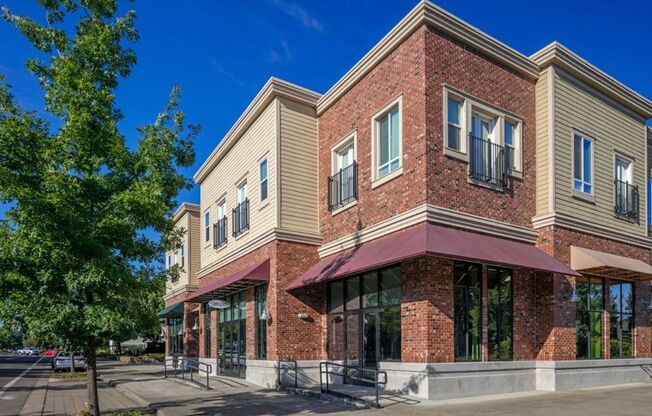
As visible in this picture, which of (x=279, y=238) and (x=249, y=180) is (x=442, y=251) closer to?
(x=279, y=238)

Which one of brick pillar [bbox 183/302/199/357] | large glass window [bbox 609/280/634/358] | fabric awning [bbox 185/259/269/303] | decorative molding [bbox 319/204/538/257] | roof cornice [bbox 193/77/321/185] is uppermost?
roof cornice [bbox 193/77/321/185]

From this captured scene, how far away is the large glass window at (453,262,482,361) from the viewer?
14.2 m

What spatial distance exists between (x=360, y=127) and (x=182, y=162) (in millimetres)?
6549

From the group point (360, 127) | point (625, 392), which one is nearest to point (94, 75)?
point (360, 127)

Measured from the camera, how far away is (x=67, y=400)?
694 inches

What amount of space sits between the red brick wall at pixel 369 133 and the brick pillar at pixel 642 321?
936 cm

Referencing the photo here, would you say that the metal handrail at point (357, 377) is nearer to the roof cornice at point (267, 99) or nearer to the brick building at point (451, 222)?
the brick building at point (451, 222)

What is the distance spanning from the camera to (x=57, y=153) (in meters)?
11.0

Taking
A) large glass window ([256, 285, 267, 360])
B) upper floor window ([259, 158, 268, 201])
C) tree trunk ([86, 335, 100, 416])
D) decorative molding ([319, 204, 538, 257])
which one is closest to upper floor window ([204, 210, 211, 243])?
upper floor window ([259, 158, 268, 201])

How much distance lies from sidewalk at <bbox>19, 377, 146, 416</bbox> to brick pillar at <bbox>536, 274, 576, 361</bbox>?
1101cm

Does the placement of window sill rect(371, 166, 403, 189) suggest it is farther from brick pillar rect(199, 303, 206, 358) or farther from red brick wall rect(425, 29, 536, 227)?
brick pillar rect(199, 303, 206, 358)

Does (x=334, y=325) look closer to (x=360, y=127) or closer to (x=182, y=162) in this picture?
(x=360, y=127)

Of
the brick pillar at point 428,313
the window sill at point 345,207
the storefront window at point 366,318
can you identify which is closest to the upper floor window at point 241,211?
the window sill at point 345,207

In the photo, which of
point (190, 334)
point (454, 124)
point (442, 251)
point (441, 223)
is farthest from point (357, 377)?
point (190, 334)
